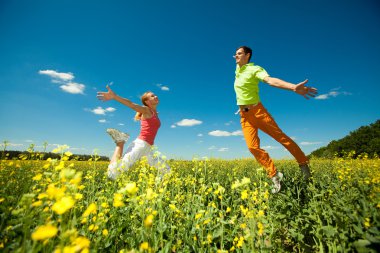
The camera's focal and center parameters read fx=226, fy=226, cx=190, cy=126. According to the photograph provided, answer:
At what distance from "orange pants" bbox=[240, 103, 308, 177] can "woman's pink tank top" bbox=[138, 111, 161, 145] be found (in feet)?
7.27

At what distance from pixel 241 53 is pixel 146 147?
10.1 feet

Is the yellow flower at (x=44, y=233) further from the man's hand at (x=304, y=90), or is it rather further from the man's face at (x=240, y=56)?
the man's face at (x=240, y=56)

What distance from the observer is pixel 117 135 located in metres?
5.83

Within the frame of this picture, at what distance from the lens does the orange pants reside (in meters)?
4.55

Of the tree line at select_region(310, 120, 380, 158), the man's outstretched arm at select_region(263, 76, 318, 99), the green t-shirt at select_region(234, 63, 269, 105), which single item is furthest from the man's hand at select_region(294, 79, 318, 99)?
the tree line at select_region(310, 120, 380, 158)

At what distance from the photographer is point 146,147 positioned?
5.43 m

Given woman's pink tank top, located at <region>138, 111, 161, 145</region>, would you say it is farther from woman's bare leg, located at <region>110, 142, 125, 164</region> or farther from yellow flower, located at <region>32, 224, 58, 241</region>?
yellow flower, located at <region>32, 224, 58, 241</region>

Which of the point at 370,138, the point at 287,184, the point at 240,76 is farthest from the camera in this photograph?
the point at 370,138

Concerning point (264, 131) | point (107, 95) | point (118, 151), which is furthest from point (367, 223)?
point (118, 151)

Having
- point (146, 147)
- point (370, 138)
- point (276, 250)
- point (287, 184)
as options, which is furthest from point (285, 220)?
point (370, 138)

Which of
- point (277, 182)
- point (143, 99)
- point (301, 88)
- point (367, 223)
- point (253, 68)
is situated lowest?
point (367, 223)

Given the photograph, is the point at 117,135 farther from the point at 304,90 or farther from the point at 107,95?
the point at 304,90

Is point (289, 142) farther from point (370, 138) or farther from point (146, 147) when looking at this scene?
point (370, 138)

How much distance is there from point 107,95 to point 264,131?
133 inches
